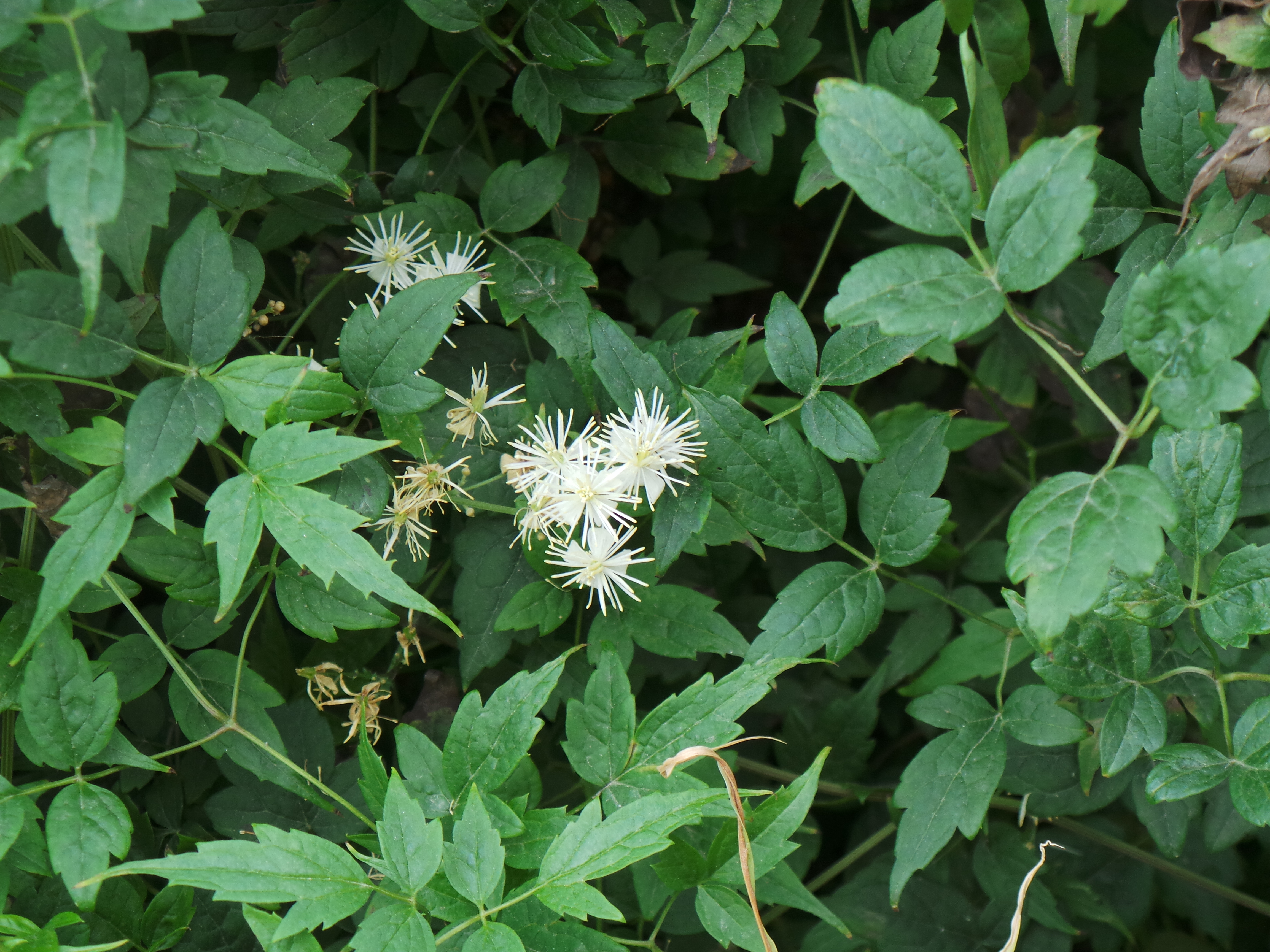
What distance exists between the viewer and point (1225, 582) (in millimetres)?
977

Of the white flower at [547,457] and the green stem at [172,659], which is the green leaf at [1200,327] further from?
the green stem at [172,659]

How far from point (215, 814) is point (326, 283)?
75 cm

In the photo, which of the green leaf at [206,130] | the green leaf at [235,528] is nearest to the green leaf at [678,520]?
the green leaf at [235,528]

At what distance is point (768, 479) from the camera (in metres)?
1.07

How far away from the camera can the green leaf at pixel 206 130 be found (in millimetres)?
900

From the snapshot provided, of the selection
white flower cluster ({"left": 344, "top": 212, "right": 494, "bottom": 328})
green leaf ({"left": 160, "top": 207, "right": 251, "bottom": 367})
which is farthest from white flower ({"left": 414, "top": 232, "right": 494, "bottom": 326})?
green leaf ({"left": 160, "top": 207, "right": 251, "bottom": 367})

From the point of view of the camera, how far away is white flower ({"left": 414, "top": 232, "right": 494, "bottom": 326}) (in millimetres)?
1101

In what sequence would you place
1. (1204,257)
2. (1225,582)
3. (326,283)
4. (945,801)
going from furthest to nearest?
(326,283) < (945,801) < (1225,582) < (1204,257)

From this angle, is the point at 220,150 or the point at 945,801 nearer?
the point at 220,150

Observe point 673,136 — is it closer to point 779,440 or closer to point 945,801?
point 779,440

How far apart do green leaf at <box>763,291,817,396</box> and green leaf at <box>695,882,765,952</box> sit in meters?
0.59

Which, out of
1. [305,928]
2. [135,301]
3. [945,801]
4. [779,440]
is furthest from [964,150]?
[305,928]

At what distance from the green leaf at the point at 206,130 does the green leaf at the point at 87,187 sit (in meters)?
0.13

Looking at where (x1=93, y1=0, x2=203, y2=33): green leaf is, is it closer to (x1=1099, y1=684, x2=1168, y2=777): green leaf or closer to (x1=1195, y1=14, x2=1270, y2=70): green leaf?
(x1=1195, y1=14, x2=1270, y2=70): green leaf
